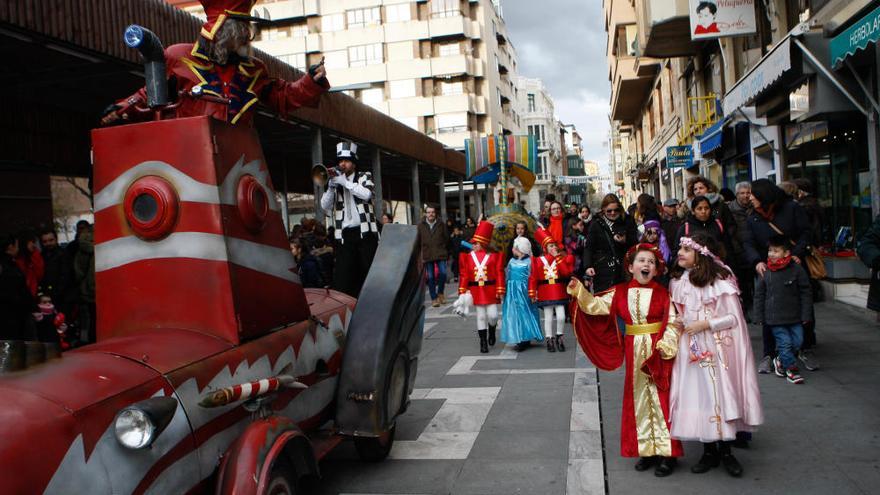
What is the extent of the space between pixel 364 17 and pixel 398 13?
252 cm

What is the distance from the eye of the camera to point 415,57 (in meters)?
48.9

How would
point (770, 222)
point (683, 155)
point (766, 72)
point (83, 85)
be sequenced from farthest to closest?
point (683, 155) → point (83, 85) → point (766, 72) → point (770, 222)

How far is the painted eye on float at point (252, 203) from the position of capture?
135 inches

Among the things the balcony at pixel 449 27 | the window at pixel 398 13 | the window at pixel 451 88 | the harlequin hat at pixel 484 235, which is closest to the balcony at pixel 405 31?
the window at pixel 398 13

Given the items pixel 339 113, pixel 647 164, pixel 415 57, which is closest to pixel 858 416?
pixel 339 113

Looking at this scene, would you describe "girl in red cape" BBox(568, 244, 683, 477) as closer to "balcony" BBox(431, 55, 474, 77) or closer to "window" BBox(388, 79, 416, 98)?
"balcony" BBox(431, 55, 474, 77)

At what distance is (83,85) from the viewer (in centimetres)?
1120

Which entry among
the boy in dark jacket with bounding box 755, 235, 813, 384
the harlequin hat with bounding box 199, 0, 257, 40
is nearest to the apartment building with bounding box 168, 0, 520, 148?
the boy in dark jacket with bounding box 755, 235, 813, 384

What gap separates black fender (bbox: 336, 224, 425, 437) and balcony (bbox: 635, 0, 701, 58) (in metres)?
14.8

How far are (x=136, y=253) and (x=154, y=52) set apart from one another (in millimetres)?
1022

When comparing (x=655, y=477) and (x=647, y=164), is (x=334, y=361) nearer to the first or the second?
(x=655, y=477)

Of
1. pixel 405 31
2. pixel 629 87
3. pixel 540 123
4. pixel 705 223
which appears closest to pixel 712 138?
pixel 705 223

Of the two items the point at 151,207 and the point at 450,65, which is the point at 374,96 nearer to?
the point at 450,65

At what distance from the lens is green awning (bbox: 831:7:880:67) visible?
Result: 24.2 ft
